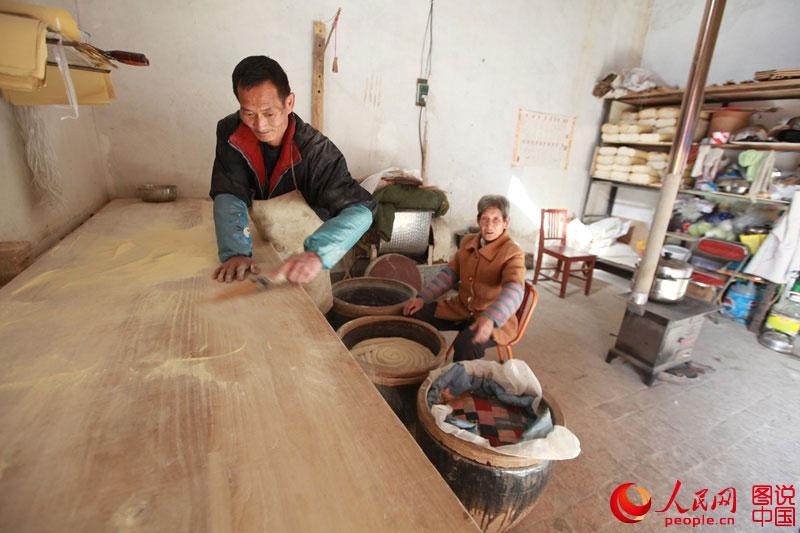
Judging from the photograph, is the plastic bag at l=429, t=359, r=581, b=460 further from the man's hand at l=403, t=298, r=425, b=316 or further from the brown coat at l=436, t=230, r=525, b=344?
the man's hand at l=403, t=298, r=425, b=316

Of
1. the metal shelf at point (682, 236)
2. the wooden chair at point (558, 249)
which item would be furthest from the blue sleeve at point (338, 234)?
the metal shelf at point (682, 236)

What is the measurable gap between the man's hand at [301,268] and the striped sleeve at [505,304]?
3.72 feet

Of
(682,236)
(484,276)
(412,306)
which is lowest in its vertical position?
(412,306)

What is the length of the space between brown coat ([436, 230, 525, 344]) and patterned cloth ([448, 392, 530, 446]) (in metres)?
0.52

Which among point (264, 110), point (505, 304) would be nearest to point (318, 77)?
point (264, 110)

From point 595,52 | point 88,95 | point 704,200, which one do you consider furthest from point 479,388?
point 595,52

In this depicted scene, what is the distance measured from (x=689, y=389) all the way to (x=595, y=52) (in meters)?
4.97

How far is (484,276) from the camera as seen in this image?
2432 mm

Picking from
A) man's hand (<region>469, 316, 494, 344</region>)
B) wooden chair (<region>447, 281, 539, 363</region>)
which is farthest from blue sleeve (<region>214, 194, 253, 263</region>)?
wooden chair (<region>447, 281, 539, 363</region>)

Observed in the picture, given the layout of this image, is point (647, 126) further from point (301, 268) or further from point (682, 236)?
point (301, 268)

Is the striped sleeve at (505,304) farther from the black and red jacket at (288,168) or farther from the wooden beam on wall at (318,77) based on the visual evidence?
the wooden beam on wall at (318,77)

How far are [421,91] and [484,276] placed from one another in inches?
114

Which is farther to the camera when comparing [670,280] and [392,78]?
[392,78]

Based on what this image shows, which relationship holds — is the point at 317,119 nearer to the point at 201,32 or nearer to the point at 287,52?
the point at 287,52
